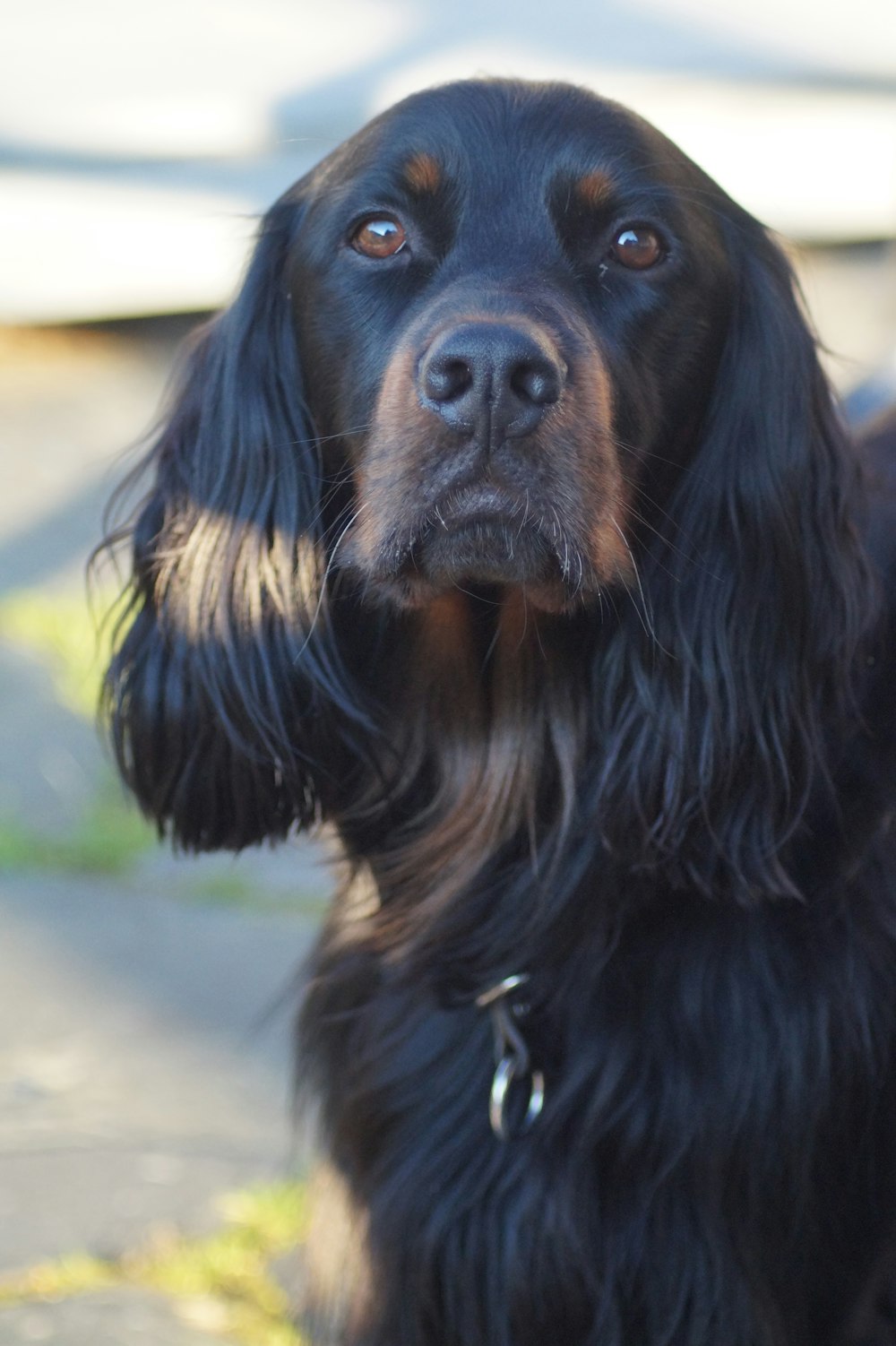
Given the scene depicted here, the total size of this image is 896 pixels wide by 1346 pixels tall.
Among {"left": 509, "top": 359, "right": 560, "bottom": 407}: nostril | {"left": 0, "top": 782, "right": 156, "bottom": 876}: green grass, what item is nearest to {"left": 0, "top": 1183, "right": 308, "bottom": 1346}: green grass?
{"left": 0, "top": 782, "right": 156, "bottom": 876}: green grass

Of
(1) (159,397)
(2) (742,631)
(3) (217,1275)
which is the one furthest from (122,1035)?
(1) (159,397)

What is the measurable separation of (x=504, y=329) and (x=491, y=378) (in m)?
0.05

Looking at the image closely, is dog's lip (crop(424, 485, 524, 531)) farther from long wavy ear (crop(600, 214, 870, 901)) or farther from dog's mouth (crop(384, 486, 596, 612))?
long wavy ear (crop(600, 214, 870, 901))

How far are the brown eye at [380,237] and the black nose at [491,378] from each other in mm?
270

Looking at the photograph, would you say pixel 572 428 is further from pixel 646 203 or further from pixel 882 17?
pixel 882 17

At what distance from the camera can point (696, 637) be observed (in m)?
1.99

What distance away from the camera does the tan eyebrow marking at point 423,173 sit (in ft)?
6.20

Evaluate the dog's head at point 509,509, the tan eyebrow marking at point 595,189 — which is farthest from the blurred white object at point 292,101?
the tan eyebrow marking at point 595,189

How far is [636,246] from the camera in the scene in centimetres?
191

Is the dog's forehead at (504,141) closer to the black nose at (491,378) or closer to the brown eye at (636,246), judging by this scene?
the brown eye at (636,246)

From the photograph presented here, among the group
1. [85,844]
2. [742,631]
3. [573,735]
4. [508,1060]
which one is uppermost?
[742,631]

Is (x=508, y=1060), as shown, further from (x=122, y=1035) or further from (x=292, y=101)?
(x=292, y=101)

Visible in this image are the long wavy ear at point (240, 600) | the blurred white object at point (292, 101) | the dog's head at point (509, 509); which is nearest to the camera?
the dog's head at point (509, 509)

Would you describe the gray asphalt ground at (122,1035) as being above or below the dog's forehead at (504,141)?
below
